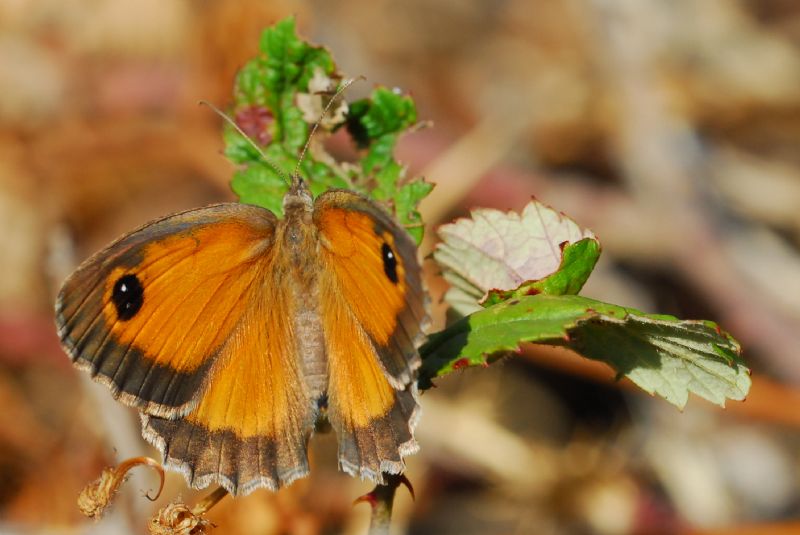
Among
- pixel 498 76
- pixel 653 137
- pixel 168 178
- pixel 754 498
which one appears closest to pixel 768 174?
pixel 653 137

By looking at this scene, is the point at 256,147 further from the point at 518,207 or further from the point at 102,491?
the point at 518,207

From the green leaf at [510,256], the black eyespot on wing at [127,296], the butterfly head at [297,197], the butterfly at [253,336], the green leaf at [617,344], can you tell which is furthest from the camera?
the butterfly head at [297,197]

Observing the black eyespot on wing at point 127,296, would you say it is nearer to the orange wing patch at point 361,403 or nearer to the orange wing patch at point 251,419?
the orange wing patch at point 251,419

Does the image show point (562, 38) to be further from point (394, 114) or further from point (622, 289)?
point (394, 114)

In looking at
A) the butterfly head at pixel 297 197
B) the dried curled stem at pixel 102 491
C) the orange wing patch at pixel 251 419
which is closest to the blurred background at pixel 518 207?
the orange wing patch at pixel 251 419

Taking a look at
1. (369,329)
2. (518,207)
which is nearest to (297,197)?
(369,329)

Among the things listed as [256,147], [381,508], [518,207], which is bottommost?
[518,207]

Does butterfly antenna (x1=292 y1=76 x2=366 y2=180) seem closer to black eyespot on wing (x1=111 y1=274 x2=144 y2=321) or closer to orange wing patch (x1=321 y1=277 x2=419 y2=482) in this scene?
orange wing patch (x1=321 y1=277 x2=419 y2=482)

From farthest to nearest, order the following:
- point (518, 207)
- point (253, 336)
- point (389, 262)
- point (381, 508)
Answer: point (518, 207) < point (253, 336) < point (389, 262) < point (381, 508)

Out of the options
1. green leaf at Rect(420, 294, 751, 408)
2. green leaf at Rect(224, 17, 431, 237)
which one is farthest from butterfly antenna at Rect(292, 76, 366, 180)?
green leaf at Rect(420, 294, 751, 408)
